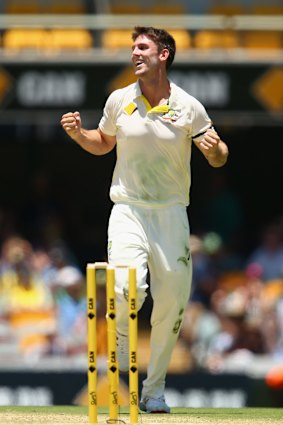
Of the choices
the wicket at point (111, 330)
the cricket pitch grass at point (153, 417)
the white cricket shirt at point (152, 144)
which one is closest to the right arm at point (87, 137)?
the white cricket shirt at point (152, 144)

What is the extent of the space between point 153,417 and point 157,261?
747 mm

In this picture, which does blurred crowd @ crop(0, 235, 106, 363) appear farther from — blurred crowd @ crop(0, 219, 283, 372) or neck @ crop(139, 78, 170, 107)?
neck @ crop(139, 78, 170, 107)

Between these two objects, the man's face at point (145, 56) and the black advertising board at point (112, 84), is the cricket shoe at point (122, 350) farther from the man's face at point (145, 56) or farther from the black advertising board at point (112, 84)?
the black advertising board at point (112, 84)

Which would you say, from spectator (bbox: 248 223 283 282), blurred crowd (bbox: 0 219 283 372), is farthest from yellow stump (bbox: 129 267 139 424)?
spectator (bbox: 248 223 283 282)

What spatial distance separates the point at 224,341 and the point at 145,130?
5.05m

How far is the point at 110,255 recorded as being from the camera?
6195 mm

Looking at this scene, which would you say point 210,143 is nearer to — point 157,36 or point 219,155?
point 219,155

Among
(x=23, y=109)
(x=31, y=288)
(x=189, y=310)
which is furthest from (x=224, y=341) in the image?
(x=23, y=109)

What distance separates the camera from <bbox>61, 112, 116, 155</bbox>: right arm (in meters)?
6.29

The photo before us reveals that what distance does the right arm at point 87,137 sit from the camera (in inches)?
248

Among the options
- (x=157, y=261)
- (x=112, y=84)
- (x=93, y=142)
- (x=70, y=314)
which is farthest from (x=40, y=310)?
(x=157, y=261)

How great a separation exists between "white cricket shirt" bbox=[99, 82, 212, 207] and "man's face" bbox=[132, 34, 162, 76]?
0.42ft

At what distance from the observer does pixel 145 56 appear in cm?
624

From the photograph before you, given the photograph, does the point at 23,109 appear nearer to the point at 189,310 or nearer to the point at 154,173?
Result: the point at 189,310
